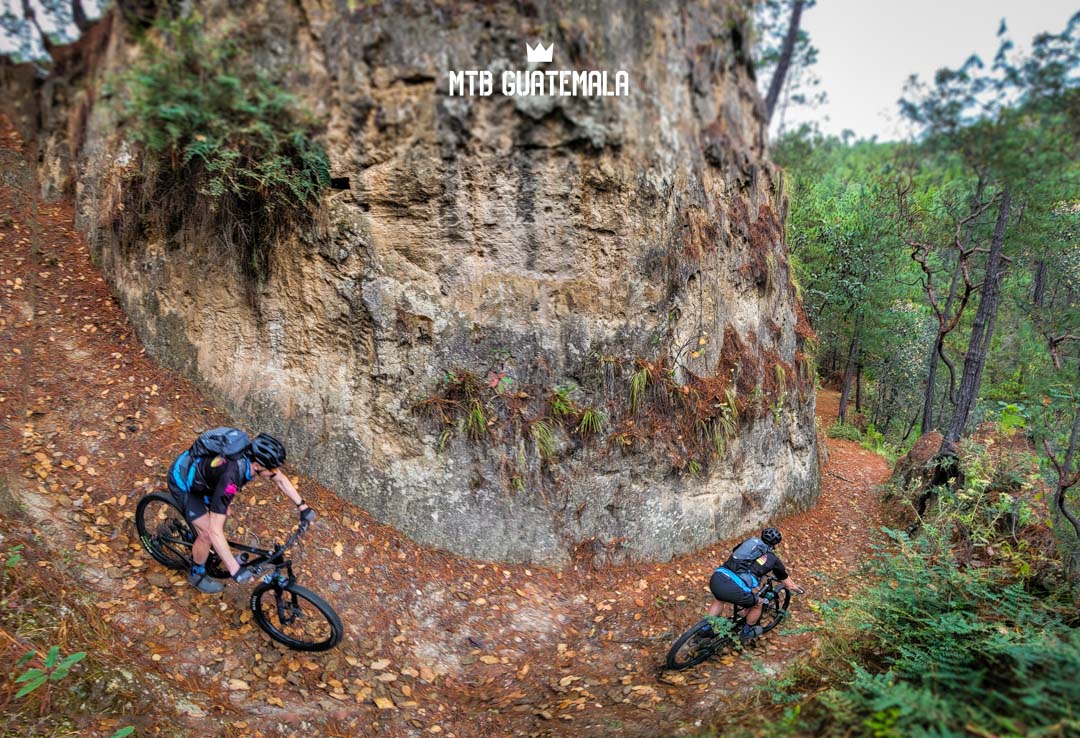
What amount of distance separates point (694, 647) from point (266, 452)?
4.74 m

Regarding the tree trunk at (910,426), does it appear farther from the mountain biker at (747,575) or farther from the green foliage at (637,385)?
the mountain biker at (747,575)

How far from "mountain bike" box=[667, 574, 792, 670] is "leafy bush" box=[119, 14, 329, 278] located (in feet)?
21.3

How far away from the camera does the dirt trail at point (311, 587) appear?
447 centimetres

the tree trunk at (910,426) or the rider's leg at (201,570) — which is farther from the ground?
the rider's leg at (201,570)

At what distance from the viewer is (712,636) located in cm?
561

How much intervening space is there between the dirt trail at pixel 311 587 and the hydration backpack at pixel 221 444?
5.12 ft

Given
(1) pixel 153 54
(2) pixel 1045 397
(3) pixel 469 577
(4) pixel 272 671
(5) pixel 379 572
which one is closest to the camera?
(4) pixel 272 671

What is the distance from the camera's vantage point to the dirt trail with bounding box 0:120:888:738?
4.47 metres

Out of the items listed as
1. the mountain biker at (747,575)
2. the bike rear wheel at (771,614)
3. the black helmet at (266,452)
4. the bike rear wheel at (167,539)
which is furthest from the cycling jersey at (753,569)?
the bike rear wheel at (167,539)

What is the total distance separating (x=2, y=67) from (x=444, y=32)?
7893 mm

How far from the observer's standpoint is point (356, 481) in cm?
666

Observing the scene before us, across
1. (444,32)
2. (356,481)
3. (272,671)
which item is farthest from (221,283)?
(272,671)

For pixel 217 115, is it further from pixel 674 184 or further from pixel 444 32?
pixel 674 184

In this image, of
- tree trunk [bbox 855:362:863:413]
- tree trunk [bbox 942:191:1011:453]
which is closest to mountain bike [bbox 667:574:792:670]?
tree trunk [bbox 942:191:1011:453]
